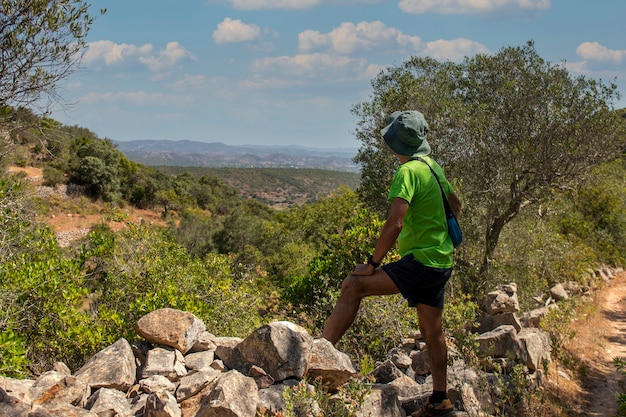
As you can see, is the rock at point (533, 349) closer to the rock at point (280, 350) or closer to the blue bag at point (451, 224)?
the blue bag at point (451, 224)

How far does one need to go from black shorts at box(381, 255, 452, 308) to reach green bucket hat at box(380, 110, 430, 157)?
2.91ft

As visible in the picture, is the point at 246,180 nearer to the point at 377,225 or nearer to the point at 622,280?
the point at 622,280

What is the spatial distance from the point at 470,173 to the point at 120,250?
975cm

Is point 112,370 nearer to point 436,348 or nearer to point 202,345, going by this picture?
point 202,345

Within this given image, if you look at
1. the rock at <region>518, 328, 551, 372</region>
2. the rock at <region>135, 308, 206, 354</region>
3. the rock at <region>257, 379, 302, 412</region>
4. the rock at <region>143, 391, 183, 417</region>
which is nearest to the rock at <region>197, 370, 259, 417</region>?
the rock at <region>257, 379, 302, 412</region>

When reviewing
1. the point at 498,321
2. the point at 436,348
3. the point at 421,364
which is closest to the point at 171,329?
the point at 436,348

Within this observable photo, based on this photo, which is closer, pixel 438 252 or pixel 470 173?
pixel 438 252

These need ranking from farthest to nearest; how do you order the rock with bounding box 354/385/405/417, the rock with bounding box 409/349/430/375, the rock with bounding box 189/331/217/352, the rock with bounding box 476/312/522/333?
the rock with bounding box 476/312/522/333
the rock with bounding box 409/349/430/375
the rock with bounding box 189/331/217/352
the rock with bounding box 354/385/405/417

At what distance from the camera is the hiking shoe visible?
4.21 metres

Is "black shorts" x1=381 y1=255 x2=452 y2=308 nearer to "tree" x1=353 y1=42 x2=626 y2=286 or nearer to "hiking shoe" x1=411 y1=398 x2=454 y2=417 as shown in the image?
"hiking shoe" x1=411 y1=398 x2=454 y2=417

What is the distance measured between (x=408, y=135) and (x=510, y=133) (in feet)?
35.8

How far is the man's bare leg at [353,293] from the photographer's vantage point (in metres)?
4.03

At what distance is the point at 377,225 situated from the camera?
29.9 feet

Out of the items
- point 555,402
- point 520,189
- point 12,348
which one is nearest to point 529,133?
point 520,189
